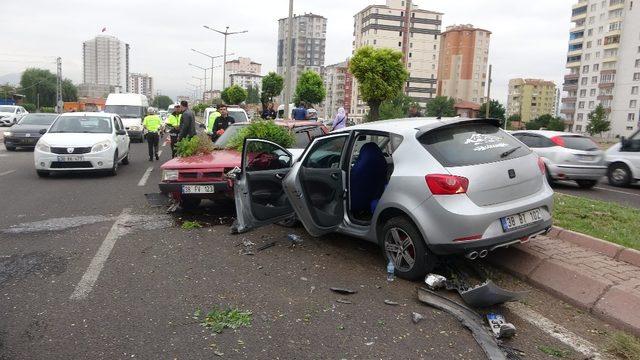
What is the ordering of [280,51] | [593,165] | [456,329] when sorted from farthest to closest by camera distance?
[280,51] < [593,165] < [456,329]

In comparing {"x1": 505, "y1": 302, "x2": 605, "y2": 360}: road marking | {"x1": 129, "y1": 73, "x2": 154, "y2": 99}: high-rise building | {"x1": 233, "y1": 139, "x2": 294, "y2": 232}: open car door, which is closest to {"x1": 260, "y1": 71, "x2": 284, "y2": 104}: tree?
{"x1": 233, "y1": 139, "x2": 294, "y2": 232}: open car door

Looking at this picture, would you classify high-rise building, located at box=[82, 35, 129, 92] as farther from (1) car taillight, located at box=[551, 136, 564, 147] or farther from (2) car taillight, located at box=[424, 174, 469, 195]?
(2) car taillight, located at box=[424, 174, 469, 195]

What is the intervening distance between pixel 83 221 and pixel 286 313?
4.66 meters

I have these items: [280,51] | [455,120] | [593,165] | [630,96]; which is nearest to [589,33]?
[630,96]

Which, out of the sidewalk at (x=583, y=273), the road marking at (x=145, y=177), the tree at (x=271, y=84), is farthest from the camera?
the tree at (x=271, y=84)

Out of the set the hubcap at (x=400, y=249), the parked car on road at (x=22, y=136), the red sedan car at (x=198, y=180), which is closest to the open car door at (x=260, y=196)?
the red sedan car at (x=198, y=180)

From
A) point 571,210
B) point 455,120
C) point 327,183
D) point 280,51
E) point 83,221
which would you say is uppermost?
point 280,51

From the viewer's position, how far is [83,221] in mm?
7426

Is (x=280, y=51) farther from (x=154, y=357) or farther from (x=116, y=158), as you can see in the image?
(x=154, y=357)

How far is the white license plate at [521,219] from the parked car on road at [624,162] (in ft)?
33.7

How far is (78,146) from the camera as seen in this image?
11500 mm

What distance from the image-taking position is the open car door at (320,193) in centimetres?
546

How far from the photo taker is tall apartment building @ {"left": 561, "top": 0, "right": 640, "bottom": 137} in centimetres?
8150

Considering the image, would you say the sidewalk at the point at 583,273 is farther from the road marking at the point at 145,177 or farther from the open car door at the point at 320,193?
the road marking at the point at 145,177
